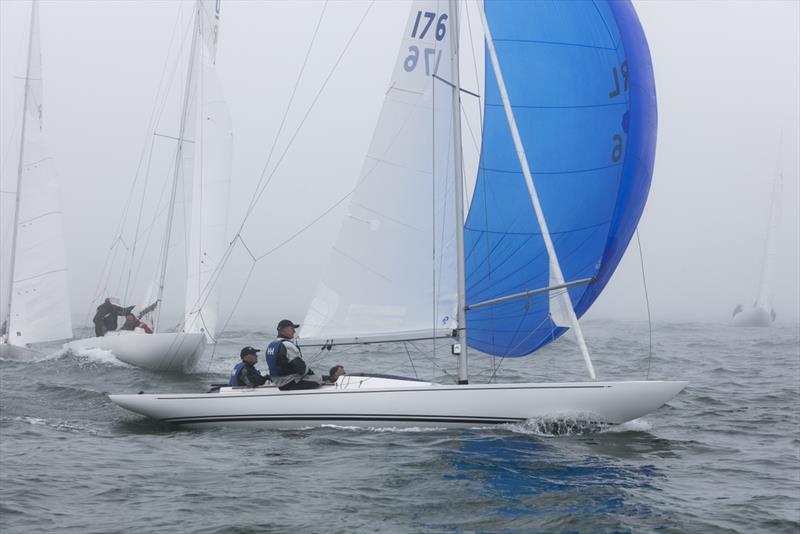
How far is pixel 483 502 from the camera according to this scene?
7.61 m

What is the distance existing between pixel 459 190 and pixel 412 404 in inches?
115

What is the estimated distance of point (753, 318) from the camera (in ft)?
200

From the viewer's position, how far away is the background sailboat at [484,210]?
10.9 m

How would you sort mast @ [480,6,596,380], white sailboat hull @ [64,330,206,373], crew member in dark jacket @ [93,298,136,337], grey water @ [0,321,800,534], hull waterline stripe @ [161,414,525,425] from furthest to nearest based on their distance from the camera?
1. crew member in dark jacket @ [93,298,136,337]
2. white sailboat hull @ [64,330,206,373]
3. mast @ [480,6,596,380]
4. hull waterline stripe @ [161,414,525,425]
5. grey water @ [0,321,800,534]

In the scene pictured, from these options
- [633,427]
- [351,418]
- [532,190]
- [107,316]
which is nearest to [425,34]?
[532,190]

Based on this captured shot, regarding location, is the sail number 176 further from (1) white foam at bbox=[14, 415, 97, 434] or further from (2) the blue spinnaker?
(1) white foam at bbox=[14, 415, 97, 434]

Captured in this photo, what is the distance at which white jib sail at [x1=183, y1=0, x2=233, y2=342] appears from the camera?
21.0 m

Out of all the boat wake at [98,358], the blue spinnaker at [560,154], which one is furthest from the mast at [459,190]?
the boat wake at [98,358]

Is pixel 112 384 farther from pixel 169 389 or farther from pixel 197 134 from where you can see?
pixel 197 134

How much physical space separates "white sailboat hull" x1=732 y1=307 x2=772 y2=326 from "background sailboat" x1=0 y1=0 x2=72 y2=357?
5052 cm

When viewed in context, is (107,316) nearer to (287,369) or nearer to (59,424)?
(59,424)

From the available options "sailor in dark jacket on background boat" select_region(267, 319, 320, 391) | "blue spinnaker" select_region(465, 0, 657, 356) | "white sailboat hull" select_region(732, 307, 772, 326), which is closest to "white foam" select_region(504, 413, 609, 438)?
"blue spinnaker" select_region(465, 0, 657, 356)

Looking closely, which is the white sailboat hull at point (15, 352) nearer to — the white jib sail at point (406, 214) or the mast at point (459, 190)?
the white jib sail at point (406, 214)

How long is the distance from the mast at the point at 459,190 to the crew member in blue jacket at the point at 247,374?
2.81 meters
